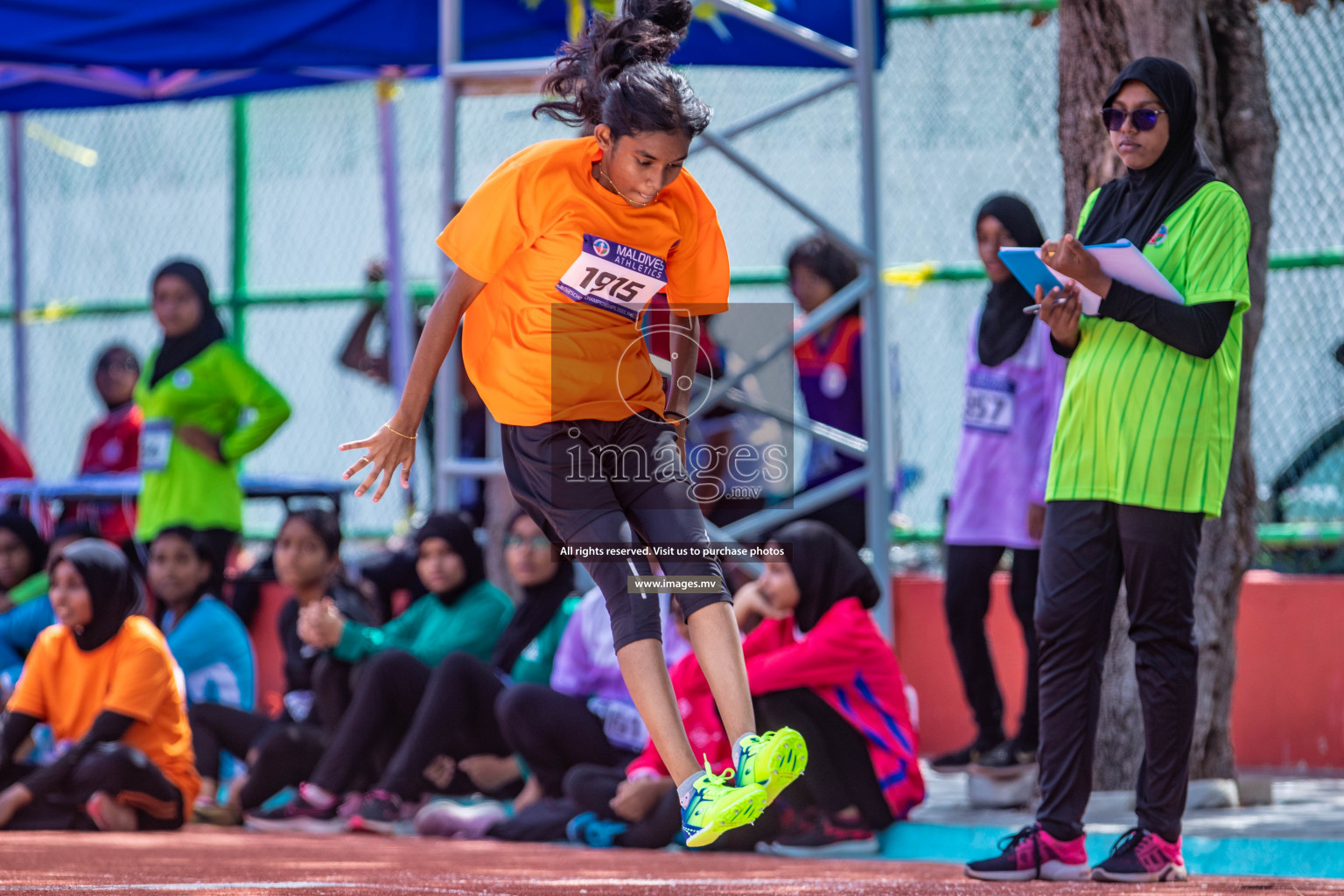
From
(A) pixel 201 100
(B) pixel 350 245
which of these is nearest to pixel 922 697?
(B) pixel 350 245

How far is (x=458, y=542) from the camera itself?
228 inches

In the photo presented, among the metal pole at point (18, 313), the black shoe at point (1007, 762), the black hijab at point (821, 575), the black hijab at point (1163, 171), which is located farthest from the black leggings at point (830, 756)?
the metal pole at point (18, 313)

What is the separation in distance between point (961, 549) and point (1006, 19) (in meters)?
2.70

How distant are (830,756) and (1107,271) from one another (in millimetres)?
1889

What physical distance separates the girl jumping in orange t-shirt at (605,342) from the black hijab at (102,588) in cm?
256

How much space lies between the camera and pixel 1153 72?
144 inches

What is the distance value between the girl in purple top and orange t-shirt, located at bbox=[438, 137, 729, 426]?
77.5 inches

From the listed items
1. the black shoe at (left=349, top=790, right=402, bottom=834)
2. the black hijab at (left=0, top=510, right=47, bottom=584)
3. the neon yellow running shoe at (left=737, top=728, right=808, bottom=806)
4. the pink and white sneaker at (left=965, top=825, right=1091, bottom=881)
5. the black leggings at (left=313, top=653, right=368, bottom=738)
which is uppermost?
the black hijab at (left=0, top=510, right=47, bottom=584)

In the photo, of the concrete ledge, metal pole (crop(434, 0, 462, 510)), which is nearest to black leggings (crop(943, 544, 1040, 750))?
the concrete ledge

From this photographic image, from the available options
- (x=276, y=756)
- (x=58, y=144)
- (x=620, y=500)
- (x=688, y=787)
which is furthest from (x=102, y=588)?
(x=58, y=144)

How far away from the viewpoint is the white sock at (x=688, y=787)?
316 centimetres

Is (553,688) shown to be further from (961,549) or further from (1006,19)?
(1006,19)

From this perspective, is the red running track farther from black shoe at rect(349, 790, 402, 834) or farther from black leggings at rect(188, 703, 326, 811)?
black leggings at rect(188, 703, 326, 811)

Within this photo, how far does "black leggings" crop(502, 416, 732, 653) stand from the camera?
130 inches
